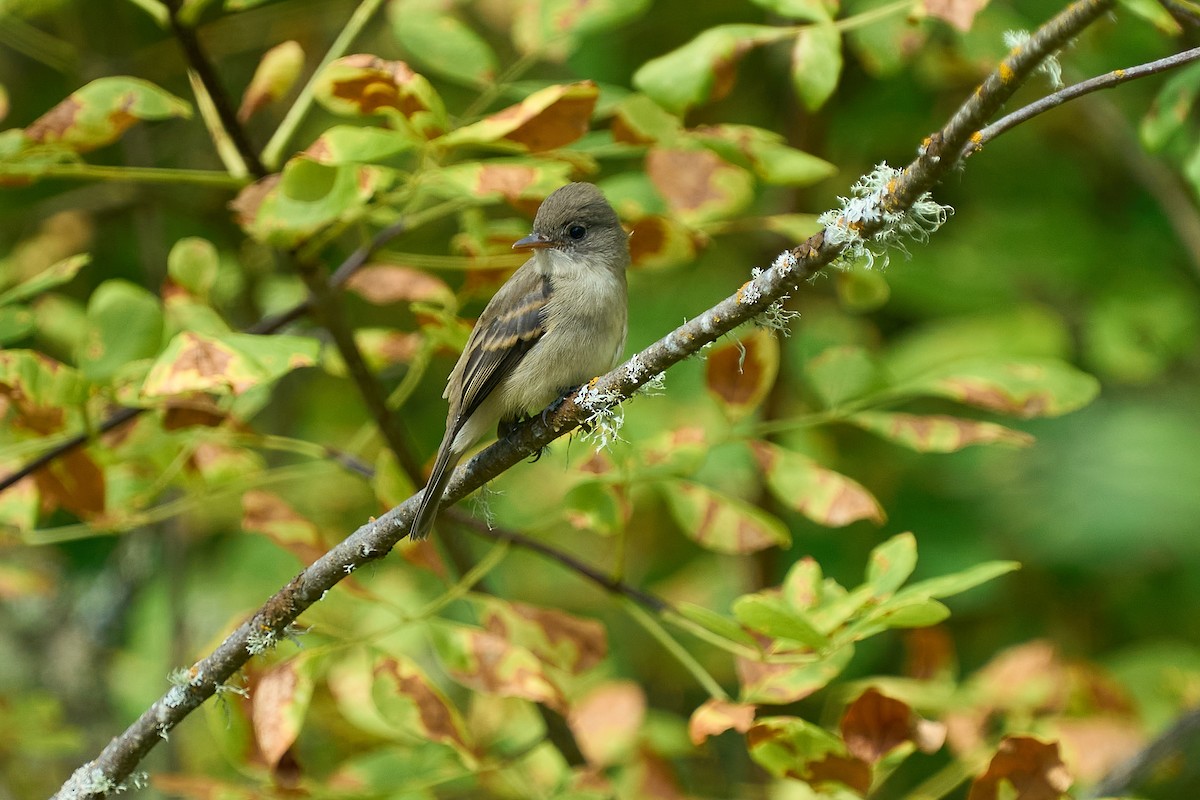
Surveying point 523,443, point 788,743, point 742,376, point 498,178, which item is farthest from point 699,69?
point 788,743

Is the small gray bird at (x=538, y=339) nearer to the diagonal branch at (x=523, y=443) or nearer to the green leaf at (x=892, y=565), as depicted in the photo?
the diagonal branch at (x=523, y=443)

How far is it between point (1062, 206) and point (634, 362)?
310 centimetres

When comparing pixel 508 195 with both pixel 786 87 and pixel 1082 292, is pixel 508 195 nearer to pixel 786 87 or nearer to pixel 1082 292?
pixel 786 87

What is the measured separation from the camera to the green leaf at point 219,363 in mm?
2305

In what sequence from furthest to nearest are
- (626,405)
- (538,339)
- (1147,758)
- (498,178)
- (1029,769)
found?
(626,405) < (538,339) < (1147,758) < (498,178) < (1029,769)

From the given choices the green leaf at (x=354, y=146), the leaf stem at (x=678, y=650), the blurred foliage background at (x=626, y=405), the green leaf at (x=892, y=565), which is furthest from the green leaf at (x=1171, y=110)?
the green leaf at (x=354, y=146)

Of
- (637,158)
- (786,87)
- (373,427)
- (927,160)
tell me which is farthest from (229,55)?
(927,160)

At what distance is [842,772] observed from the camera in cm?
251

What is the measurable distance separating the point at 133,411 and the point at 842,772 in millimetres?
2051

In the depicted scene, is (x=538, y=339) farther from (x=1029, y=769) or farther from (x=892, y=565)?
(x=1029, y=769)

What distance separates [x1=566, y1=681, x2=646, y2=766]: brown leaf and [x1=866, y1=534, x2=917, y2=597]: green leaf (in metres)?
1.38

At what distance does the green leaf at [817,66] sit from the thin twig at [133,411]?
3.53ft

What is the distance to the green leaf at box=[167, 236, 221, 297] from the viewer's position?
10.4 ft

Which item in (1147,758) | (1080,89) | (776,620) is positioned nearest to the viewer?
(1080,89)
